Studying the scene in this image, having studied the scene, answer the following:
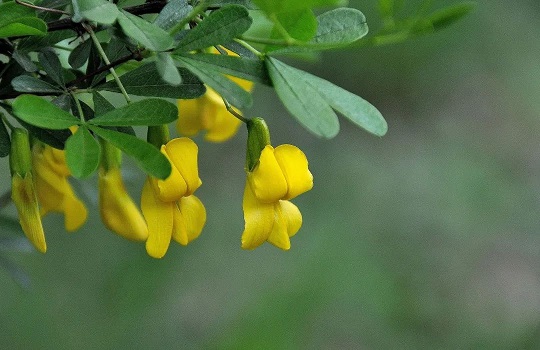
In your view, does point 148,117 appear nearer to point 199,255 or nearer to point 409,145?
point 199,255

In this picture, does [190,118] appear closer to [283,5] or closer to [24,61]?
[24,61]

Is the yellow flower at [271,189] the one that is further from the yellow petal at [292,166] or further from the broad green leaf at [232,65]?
the broad green leaf at [232,65]

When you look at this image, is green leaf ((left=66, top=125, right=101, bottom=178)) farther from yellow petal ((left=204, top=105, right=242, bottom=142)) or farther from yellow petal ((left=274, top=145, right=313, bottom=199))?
yellow petal ((left=204, top=105, right=242, bottom=142))

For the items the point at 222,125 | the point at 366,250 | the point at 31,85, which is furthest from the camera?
the point at 366,250

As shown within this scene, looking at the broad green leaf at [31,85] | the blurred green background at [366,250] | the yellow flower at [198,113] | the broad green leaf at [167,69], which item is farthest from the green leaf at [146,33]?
the blurred green background at [366,250]

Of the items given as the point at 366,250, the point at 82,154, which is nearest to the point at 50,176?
the point at 82,154

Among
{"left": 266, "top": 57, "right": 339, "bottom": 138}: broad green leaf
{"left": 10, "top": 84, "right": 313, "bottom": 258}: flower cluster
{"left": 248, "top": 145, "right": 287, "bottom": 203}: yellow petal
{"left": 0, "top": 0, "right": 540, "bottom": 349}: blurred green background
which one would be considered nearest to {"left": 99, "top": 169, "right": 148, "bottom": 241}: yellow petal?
{"left": 10, "top": 84, "right": 313, "bottom": 258}: flower cluster
